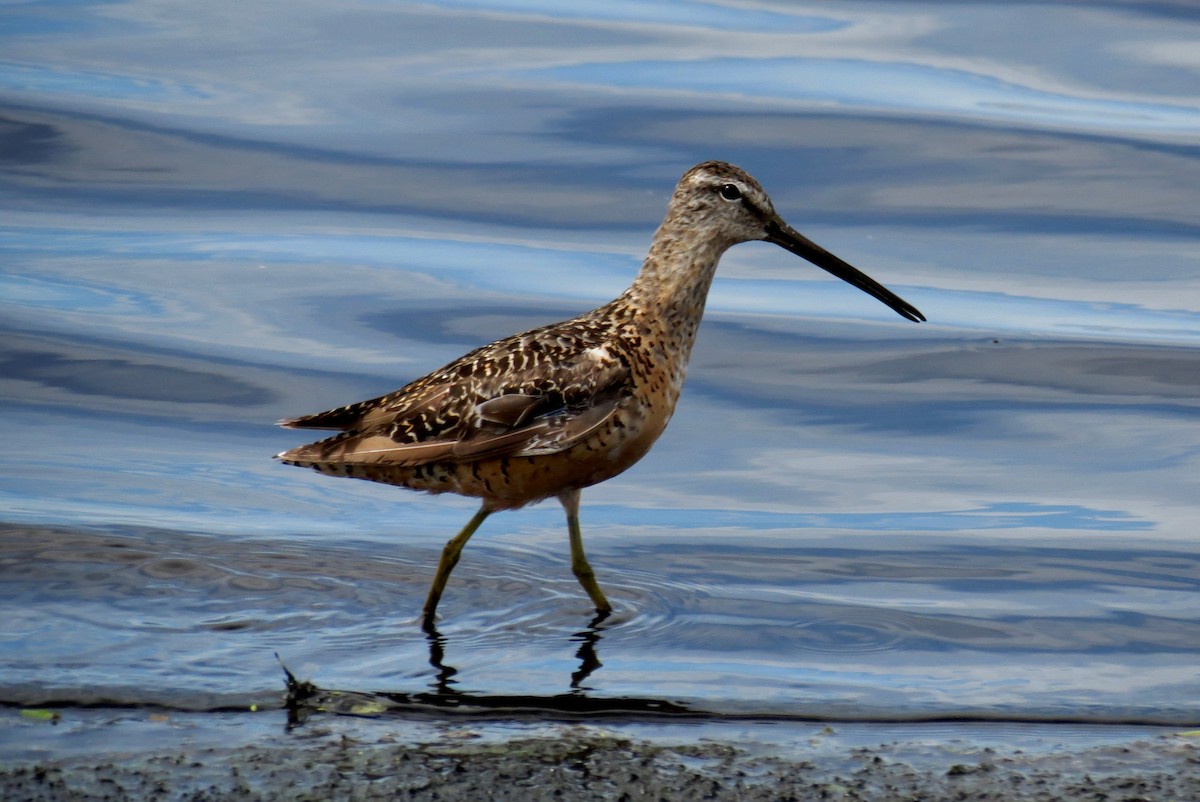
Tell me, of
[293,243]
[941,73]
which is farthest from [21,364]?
[941,73]

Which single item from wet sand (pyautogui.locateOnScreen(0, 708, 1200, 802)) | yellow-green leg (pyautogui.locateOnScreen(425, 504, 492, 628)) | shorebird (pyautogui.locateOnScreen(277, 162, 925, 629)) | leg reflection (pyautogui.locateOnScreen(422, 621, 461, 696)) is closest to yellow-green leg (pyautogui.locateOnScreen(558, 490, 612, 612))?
shorebird (pyautogui.locateOnScreen(277, 162, 925, 629))

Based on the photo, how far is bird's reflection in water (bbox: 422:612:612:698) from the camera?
577cm

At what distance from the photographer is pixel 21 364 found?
970 centimetres

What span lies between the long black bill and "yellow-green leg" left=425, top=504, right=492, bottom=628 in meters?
1.59

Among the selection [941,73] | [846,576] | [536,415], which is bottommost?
[846,576]

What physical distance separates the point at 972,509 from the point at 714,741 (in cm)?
321

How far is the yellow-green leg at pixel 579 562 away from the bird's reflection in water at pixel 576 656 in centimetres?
5

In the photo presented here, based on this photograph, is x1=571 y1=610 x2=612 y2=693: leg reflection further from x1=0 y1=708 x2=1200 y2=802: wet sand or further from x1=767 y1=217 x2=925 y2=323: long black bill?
x1=767 y1=217 x2=925 y2=323: long black bill

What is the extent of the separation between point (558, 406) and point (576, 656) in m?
0.86

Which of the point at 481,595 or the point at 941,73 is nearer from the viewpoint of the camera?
the point at 481,595

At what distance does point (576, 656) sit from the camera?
615 cm

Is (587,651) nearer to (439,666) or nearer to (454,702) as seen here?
(439,666)

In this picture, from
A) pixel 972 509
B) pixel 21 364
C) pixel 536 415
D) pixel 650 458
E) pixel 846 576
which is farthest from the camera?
pixel 21 364

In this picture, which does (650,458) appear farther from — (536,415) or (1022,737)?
(1022,737)
